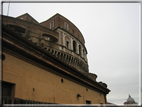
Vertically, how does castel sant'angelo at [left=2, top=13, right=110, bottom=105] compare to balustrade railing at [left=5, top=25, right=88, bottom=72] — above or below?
below

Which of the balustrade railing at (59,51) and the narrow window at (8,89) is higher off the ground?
the balustrade railing at (59,51)

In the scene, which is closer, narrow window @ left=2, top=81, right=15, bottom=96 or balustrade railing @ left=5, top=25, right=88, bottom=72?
narrow window @ left=2, top=81, right=15, bottom=96

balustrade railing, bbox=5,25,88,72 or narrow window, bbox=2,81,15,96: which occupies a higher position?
balustrade railing, bbox=5,25,88,72

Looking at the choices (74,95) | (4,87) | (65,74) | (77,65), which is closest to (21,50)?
(4,87)

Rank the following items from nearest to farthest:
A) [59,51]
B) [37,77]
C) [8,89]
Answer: [8,89]
[37,77]
[59,51]

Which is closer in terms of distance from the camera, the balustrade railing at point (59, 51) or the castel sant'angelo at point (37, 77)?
the castel sant'angelo at point (37, 77)

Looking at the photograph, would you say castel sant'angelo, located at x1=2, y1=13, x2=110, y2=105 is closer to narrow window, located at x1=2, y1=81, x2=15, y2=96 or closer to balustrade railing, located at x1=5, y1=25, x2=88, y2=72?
narrow window, located at x1=2, y1=81, x2=15, y2=96

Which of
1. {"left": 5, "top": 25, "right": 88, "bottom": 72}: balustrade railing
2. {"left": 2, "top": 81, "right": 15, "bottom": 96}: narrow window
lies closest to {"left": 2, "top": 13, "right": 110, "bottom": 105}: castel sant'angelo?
{"left": 2, "top": 81, "right": 15, "bottom": 96}: narrow window

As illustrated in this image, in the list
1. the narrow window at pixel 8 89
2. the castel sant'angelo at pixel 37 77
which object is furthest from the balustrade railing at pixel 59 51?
the narrow window at pixel 8 89

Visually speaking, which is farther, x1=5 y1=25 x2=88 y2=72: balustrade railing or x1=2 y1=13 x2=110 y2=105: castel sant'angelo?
x1=5 y1=25 x2=88 y2=72: balustrade railing

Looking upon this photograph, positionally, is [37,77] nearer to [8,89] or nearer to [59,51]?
[8,89]

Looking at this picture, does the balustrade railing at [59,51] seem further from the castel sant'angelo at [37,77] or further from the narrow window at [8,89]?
the narrow window at [8,89]

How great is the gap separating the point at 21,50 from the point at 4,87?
1.43 meters

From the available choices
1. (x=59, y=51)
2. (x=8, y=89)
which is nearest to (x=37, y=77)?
(x=8, y=89)
